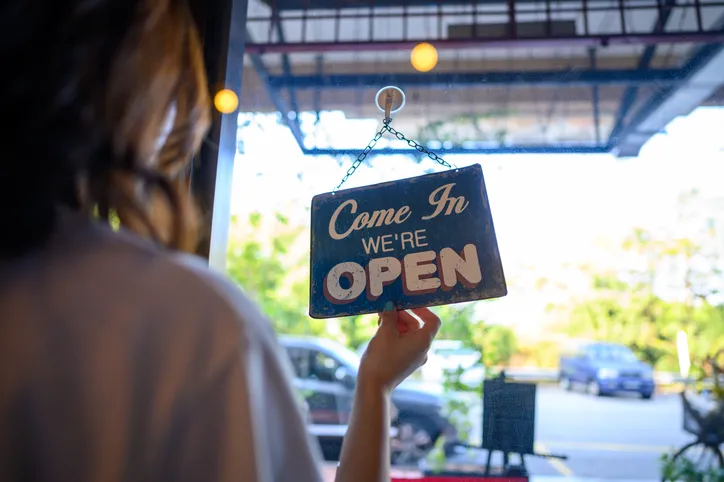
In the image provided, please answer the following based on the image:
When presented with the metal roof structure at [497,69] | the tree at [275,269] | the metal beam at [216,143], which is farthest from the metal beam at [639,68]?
the metal beam at [216,143]

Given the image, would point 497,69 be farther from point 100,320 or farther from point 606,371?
point 100,320

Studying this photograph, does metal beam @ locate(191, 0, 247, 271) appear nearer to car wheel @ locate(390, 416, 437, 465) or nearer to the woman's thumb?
the woman's thumb

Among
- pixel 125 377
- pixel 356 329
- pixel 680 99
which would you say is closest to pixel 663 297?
pixel 680 99

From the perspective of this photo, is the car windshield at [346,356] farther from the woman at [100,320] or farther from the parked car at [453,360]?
the woman at [100,320]

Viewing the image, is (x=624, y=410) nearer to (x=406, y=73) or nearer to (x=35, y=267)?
(x=406, y=73)

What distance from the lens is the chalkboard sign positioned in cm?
109

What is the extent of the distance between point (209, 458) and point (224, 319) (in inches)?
3.3

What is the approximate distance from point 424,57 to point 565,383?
3.89 ft

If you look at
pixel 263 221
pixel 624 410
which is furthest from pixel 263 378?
pixel 624 410

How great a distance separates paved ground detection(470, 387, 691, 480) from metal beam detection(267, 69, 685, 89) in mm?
993

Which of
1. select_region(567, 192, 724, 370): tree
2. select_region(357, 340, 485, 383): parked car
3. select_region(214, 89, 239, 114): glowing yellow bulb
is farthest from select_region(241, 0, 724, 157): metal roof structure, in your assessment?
select_region(357, 340, 485, 383): parked car

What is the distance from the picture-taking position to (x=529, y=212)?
1.33 meters

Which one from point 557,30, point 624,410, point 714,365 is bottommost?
point 624,410

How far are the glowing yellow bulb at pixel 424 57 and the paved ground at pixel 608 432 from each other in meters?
1.11
